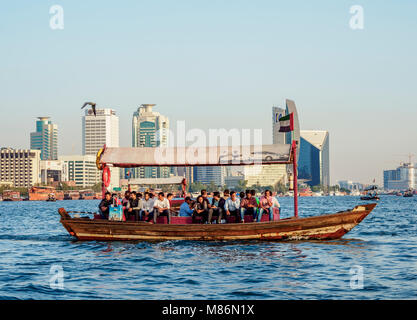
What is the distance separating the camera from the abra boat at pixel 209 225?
73.6ft

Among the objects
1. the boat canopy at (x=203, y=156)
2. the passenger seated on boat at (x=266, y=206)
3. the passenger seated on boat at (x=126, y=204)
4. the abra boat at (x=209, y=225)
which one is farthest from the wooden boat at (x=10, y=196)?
the passenger seated on boat at (x=266, y=206)

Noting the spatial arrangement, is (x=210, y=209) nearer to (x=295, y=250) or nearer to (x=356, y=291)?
(x=295, y=250)

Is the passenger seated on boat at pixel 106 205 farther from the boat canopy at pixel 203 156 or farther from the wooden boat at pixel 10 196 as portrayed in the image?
the wooden boat at pixel 10 196

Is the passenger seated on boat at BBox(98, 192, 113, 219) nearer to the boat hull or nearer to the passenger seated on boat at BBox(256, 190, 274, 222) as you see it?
the boat hull

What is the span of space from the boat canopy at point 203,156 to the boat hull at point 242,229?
2.71 m

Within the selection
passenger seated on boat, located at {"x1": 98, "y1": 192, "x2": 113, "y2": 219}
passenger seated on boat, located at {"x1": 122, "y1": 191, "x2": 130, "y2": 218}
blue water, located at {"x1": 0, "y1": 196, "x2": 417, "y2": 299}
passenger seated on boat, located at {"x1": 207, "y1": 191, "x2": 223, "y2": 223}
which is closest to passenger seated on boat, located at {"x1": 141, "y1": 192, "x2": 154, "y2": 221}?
passenger seated on boat, located at {"x1": 122, "y1": 191, "x2": 130, "y2": 218}

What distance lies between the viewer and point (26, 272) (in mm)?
17172

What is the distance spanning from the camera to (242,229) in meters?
22.3

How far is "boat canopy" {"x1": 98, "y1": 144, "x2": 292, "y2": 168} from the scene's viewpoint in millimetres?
23703

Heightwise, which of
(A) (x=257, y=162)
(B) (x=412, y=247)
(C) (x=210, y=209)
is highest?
(A) (x=257, y=162)
